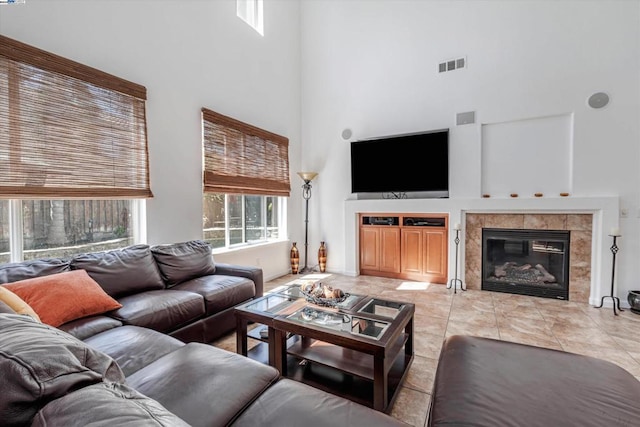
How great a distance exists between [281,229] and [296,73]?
280cm

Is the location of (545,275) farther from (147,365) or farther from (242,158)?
(147,365)

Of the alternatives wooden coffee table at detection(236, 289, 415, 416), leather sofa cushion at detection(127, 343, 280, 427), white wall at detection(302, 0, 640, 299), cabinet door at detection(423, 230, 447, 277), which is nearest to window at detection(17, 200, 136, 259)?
wooden coffee table at detection(236, 289, 415, 416)

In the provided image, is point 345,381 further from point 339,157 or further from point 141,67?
point 339,157

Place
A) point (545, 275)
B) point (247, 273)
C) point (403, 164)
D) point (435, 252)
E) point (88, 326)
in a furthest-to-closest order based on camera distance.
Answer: point (403, 164) < point (435, 252) < point (545, 275) < point (247, 273) < point (88, 326)

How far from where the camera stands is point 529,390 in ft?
3.88

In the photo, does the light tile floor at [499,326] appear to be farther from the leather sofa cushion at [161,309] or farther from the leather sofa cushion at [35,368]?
the leather sofa cushion at [35,368]

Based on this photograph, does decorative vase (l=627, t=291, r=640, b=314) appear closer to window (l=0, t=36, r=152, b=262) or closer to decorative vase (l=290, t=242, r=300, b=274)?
decorative vase (l=290, t=242, r=300, b=274)

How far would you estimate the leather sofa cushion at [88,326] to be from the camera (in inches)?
68.2

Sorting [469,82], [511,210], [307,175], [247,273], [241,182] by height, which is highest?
[469,82]

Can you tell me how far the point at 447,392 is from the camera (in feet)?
3.99

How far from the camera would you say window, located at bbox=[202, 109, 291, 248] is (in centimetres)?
369

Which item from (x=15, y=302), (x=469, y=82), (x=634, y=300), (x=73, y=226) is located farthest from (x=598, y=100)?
(x=73, y=226)

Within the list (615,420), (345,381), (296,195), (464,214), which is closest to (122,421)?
(615,420)

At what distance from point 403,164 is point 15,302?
433 centimetres
